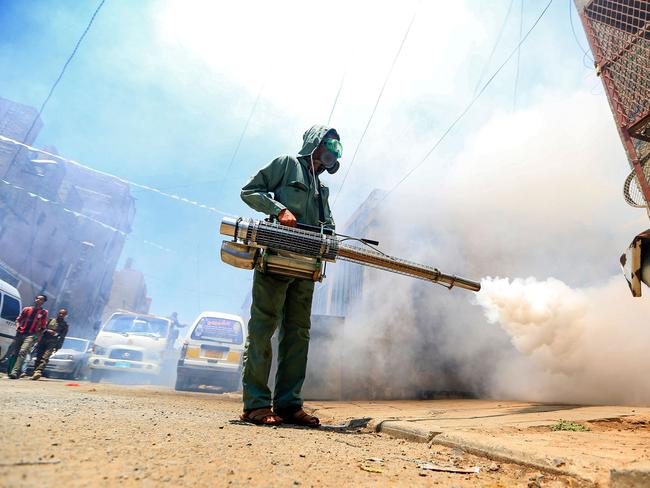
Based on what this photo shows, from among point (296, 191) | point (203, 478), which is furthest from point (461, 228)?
point (203, 478)

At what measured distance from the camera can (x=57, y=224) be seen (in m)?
21.2

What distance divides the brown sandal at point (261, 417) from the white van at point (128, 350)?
6440 millimetres

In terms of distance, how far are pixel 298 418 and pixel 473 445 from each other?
1065 mm

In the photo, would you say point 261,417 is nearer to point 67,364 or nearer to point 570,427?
point 570,427

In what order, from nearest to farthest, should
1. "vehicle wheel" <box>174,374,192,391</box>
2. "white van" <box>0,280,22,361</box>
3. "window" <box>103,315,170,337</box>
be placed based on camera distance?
"vehicle wheel" <box>174,374,192,391</box>, "white van" <box>0,280,22,361</box>, "window" <box>103,315,170,337</box>

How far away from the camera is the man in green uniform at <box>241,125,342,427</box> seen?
217cm

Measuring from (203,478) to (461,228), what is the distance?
30.2 ft

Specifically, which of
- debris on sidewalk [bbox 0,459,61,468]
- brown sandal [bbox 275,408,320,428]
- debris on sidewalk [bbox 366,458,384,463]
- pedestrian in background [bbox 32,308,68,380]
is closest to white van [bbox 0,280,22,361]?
pedestrian in background [bbox 32,308,68,380]

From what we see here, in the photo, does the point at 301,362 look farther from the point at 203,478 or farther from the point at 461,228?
the point at 461,228

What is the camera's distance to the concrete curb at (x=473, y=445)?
1199 millimetres

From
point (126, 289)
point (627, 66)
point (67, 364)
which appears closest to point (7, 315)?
point (67, 364)

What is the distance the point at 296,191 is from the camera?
8.26 ft

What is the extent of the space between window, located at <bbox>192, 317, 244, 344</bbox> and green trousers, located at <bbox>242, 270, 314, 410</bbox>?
506cm

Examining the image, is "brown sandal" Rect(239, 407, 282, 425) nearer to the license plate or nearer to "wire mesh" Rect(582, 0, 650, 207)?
"wire mesh" Rect(582, 0, 650, 207)
